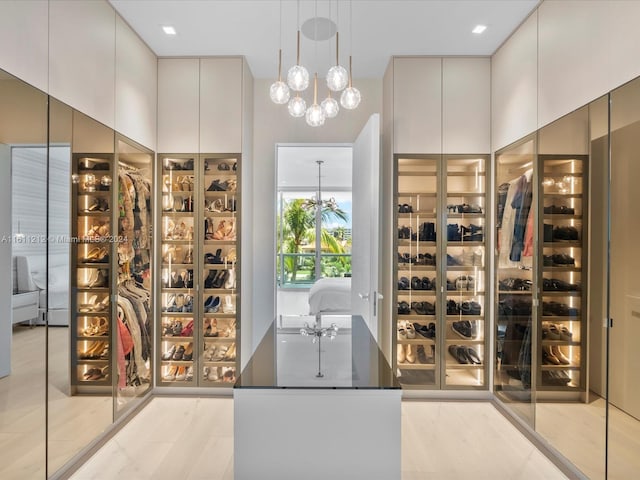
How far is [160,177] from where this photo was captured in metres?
3.57

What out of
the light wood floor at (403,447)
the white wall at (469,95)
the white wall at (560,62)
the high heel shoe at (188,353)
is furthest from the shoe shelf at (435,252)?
the high heel shoe at (188,353)

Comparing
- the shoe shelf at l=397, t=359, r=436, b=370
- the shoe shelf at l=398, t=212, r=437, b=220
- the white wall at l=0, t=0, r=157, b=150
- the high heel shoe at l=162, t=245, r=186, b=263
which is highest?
the white wall at l=0, t=0, r=157, b=150

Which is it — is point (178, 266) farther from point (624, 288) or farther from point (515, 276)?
point (624, 288)

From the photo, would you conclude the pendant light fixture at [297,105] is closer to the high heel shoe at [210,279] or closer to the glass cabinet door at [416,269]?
the glass cabinet door at [416,269]

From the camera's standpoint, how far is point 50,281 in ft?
7.00

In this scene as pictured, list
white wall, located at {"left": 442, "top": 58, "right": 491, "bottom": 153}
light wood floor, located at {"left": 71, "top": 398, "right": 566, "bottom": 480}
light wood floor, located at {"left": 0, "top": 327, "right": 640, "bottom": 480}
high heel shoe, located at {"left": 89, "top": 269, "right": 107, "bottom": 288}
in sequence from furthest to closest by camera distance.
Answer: white wall, located at {"left": 442, "top": 58, "right": 491, "bottom": 153} → high heel shoe, located at {"left": 89, "top": 269, "right": 107, "bottom": 288} → light wood floor, located at {"left": 71, "top": 398, "right": 566, "bottom": 480} → light wood floor, located at {"left": 0, "top": 327, "right": 640, "bottom": 480}

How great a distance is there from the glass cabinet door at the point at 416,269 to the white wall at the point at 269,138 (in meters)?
0.84

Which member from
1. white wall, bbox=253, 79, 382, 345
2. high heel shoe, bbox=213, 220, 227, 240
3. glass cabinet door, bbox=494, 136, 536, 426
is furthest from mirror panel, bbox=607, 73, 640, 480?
high heel shoe, bbox=213, 220, 227, 240

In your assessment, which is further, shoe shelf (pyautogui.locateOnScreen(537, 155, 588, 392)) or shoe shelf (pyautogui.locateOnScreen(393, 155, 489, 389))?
shoe shelf (pyautogui.locateOnScreen(393, 155, 489, 389))

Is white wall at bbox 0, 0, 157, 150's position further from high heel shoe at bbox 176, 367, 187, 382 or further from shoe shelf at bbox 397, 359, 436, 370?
shoe shelf at bbox 397, 359, 436, 370

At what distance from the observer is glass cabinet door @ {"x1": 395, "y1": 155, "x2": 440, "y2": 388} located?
359 cm

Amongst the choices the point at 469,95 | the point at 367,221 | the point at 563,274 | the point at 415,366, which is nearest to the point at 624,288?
the point at 563,274

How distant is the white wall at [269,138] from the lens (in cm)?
404

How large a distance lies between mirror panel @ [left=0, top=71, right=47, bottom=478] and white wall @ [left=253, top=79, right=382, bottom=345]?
Result: 2146mm
